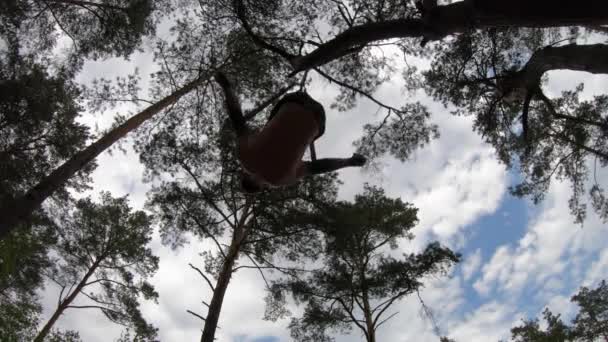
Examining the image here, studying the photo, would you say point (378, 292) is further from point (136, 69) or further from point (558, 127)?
point (136, 69)

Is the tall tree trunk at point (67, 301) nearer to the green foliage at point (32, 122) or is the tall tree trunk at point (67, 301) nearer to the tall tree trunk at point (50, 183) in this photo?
the green foliage at point (32, 122)

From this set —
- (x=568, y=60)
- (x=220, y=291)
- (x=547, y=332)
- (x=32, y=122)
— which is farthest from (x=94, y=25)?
(x=547, y=332)

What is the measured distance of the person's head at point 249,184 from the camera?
276 centimetres

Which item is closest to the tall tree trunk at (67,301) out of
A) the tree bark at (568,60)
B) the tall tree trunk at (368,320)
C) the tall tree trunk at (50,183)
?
the tall tree trunk at (50,183)

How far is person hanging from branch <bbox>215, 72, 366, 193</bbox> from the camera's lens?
254cm

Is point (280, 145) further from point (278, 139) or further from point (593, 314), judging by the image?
point (593, 314)

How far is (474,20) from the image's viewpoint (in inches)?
107

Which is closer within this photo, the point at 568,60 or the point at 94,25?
the point at 568,60

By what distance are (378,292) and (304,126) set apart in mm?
9087

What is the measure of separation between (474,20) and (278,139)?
1.73m

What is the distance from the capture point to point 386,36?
3195 millimetres

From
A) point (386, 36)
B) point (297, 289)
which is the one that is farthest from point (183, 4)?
point (297, 289)

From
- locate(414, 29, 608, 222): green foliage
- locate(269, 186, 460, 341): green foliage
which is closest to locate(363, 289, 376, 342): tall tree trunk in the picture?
locate(269, 186, 460, 341): green foliage

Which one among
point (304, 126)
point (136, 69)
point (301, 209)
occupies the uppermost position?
point (136, 69)
